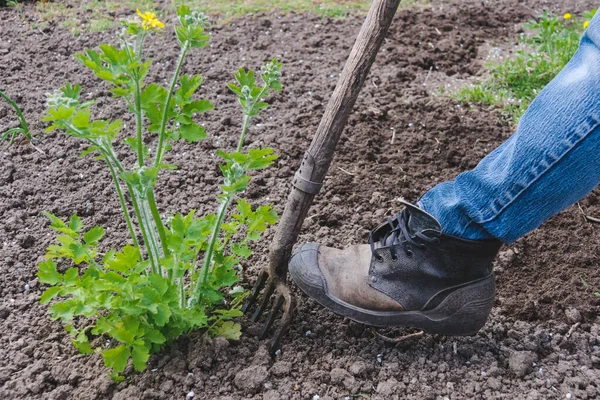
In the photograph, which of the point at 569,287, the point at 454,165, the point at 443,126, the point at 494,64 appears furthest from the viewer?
the point at 494,64

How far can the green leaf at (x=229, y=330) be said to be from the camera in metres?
2.00

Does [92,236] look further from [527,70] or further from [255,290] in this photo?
[527,70]

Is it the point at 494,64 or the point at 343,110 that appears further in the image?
the point at 494,64

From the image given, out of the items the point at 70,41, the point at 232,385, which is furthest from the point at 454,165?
the point at 70,41

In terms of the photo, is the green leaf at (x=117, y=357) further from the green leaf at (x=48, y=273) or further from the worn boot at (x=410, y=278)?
the worn boot at (x=410, y=278)

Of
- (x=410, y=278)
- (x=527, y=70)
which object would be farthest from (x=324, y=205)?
(x=527, y=70)

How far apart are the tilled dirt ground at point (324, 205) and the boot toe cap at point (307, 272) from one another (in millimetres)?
131

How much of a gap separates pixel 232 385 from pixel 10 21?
335cm

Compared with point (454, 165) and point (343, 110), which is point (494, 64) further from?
point (343, 110)

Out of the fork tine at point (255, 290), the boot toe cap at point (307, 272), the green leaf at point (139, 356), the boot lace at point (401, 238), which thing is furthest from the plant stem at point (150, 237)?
the boot lace at point (401, 238)

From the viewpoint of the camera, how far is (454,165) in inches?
118

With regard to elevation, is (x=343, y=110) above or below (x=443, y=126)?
above

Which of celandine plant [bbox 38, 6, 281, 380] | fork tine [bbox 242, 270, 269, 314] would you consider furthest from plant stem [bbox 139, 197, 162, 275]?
fork tine [bbox 242, 270, 269, 314]

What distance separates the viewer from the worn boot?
1979 mm
